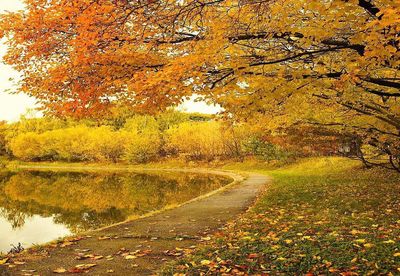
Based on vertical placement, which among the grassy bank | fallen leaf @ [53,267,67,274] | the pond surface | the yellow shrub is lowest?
the pond surface

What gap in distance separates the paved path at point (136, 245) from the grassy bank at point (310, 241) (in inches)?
21.1

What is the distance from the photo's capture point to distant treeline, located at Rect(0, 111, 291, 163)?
53.2 m

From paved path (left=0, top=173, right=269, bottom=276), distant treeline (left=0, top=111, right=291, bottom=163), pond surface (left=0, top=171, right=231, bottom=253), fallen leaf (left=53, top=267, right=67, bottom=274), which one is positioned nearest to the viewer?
fallen leaf (left=53, top=267, right=67, bottom=274)

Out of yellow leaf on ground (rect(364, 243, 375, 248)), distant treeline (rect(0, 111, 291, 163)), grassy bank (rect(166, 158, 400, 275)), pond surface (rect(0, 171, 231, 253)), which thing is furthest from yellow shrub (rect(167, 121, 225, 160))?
yellow leaf on ground (rect(364, 243, 375, 248))

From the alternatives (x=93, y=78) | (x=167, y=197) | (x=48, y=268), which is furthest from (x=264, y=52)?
(x=167, y=197)

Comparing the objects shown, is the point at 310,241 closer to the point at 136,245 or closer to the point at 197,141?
the point at 136,245

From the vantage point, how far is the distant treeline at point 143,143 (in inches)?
2093

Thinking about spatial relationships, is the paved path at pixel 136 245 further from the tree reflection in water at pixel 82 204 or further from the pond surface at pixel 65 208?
the tree reflection in water at pixel 82 204

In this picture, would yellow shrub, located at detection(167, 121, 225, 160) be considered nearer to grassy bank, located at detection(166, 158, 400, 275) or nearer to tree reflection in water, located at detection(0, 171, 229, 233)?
tree reflection in water, located at detection(0, 171, 229, 233)

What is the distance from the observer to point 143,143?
64.4m

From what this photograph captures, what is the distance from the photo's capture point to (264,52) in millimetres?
7938

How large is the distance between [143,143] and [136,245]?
5733 centimetres

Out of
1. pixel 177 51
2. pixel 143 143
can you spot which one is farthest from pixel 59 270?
pixel 143 143

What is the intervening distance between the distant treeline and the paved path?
29633mm
